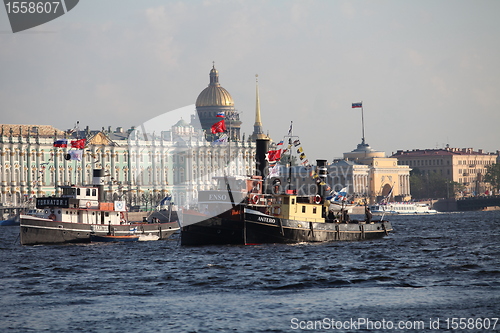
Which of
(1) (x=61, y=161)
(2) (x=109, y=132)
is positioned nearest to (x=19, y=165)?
(1) (x=61, y=161)

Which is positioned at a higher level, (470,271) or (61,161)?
(61,161)

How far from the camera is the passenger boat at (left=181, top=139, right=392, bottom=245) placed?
163 feet

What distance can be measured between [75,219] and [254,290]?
28.2 m

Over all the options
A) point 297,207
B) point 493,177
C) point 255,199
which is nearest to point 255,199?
point 255,199

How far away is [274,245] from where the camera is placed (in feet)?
163

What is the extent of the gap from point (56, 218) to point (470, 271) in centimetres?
2836

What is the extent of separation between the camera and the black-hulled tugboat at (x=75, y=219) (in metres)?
55.2

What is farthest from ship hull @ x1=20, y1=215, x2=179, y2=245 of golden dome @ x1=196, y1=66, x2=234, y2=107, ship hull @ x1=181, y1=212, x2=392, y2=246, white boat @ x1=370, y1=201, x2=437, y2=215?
golden dome @ x1=196, y1=66, x2=234, y2=107

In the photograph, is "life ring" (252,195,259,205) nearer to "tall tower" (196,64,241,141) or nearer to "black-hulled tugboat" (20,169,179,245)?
"black-hulled tugboat" (20,169,179,245)

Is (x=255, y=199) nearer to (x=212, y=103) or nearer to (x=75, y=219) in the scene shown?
(x=75, y=219)

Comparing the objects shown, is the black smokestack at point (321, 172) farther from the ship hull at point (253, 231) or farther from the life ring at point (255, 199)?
the life ring at point (255, 199)

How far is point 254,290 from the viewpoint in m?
31.3

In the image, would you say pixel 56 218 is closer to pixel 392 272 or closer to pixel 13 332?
pixel 392 272

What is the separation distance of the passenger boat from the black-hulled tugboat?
7.65 m
